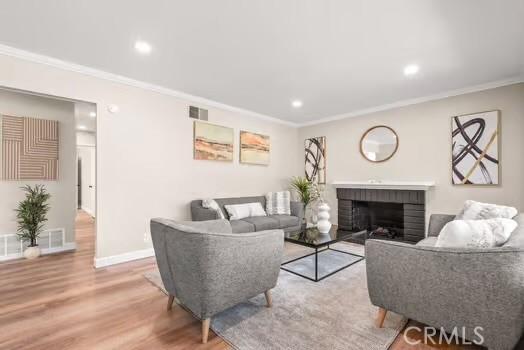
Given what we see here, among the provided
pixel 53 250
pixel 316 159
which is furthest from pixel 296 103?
pixel 53 250

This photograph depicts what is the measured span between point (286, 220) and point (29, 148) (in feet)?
13.3

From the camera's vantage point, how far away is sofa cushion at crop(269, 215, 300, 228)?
4.18 m

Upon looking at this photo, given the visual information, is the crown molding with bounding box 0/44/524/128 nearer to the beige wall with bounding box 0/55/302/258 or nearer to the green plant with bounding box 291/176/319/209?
the beige wall with bounding box 0/55/302/258

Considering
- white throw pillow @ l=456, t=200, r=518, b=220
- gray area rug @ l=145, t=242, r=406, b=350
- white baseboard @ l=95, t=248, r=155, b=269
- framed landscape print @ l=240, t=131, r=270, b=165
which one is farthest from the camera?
framed landscape print @ l=240, t=131, r=270, b=165

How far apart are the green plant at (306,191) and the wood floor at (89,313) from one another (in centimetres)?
330

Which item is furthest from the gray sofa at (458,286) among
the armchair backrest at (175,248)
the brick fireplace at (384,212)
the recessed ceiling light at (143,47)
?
the recessed ceiling light at (143,47)

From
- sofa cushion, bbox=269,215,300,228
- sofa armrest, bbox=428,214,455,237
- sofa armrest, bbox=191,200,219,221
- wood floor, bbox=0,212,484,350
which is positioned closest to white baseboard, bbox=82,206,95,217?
wood floor, bbox=0,212,484,350

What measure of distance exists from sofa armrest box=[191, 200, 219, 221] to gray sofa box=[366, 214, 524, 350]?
2375 millimetres

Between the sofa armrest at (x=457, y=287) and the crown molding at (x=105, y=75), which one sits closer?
the sofa armrest at (x=457, y=287)

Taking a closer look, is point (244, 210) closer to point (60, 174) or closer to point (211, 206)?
point (211, 206)

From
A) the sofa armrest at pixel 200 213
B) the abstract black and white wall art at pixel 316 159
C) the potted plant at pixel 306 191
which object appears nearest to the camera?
the sofa armrest at pixel 200 213

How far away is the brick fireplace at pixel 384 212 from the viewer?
4.08m

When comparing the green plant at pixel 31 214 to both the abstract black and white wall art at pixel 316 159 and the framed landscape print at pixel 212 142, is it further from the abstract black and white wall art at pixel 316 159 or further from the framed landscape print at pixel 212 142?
the abstract black and white wall art at pixel 316 159

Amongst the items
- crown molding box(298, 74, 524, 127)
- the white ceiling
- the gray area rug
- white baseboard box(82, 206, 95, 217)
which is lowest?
the gray area rug
